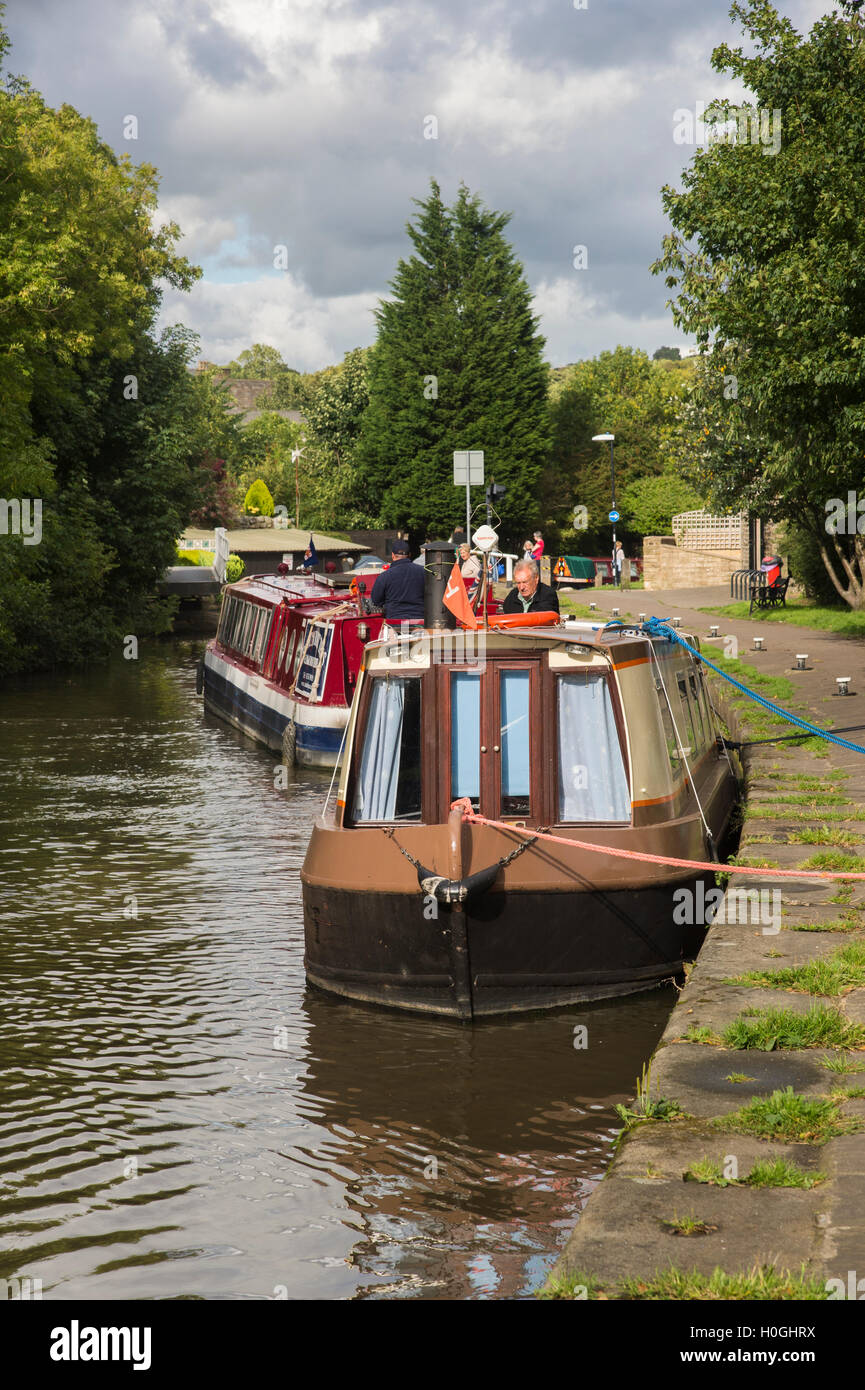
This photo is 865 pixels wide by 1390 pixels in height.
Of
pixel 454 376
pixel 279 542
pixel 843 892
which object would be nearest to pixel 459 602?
pixel 843 892

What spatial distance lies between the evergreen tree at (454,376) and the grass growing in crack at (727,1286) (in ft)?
210

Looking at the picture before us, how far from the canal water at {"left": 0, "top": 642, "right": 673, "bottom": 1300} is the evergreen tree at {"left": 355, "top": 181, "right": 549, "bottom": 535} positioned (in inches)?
2207

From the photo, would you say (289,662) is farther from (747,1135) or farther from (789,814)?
(747,1135)

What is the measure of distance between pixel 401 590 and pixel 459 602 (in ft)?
23.9

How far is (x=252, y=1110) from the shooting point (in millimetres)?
7961

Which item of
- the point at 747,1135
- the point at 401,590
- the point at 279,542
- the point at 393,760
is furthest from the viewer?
the point at 279,542

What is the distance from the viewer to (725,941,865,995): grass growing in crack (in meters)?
7.25

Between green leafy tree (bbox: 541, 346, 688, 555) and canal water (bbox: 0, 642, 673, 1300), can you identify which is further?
green leafy tree (bbox: 541, 346, 688, 555)

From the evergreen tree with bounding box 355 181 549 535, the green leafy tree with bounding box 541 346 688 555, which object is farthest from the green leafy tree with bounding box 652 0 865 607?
the green leafy tree with bounding box 541 346 688 555

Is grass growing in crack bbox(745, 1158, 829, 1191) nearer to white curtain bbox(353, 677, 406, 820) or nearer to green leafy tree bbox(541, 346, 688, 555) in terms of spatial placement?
white curtain bbox(353, 677, 406, 820)

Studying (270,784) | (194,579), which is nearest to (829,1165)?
(270,784)
